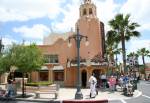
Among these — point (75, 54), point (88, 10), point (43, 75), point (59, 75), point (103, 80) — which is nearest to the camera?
point (103, 80)

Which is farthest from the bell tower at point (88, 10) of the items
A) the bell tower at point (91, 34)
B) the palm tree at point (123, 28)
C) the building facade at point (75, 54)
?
the palm tree at point (123, 28)

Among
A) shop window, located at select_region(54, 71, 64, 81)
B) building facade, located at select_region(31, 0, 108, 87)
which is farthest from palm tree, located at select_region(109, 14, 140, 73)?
shop window, located at select_region(54, 71, 64, 81)

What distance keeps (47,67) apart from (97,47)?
776cm

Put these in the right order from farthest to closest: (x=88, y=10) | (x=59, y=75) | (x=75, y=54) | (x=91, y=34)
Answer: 1. (x=88, y=10)
2. (x=59, y=75)
3. (x=75, y=54)
4. (x=91, y=34)

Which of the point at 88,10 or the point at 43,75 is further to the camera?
the point at 43,75

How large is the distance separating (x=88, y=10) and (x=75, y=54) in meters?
6.68

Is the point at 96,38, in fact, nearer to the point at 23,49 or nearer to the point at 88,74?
the point at 88,74

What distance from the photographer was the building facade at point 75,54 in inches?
1882

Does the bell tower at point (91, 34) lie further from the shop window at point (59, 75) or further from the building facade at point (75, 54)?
the shop window at point (59, 75)

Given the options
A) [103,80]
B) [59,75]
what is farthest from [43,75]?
[103,80]

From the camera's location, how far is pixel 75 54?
49594mm

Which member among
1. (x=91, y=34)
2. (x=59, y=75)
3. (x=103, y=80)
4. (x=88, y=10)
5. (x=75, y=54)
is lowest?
(x=103, y=80)

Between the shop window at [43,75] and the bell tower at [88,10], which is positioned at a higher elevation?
the bell tower at [88,10]

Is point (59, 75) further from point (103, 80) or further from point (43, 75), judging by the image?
point (103, 80)
